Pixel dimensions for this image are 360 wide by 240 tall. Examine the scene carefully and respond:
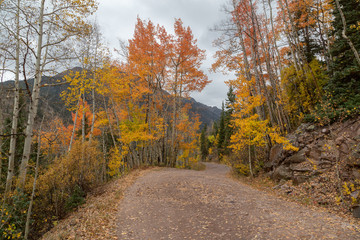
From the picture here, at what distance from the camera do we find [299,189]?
735cm

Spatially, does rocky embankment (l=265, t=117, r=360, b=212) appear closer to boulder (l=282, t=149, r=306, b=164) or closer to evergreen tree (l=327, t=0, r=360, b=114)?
boulder (l=282, t=149, r=306, b=164)

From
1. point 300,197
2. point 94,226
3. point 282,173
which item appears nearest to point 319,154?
point 282,173

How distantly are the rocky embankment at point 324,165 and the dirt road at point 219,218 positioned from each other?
3.94 feet

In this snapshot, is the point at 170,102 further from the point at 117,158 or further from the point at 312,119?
the point at 312,119

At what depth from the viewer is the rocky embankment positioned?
5907 mm

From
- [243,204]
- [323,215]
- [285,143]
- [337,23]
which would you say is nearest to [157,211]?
[243,204]

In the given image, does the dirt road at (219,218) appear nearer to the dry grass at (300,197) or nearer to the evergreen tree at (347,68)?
the dry grass at (300,197)

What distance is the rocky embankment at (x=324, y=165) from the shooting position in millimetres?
5907

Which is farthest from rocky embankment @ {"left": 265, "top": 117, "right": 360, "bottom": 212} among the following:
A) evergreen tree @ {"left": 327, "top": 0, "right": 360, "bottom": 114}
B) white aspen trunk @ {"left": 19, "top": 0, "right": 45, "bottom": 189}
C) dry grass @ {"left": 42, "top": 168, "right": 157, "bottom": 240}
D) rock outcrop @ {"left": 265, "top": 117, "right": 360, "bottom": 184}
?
white aspen trunk @ {"left": 19, "top": 0, "right": 45, "bottom": 189}

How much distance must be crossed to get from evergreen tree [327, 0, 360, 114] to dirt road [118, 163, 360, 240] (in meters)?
5.06

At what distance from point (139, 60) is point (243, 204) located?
11558 mm

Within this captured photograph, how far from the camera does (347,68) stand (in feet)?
25.1

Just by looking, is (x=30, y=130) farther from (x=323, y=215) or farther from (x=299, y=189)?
(x=299, y=189)

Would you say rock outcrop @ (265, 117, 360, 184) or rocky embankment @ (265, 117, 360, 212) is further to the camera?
rock outcrop @ (265, 117, 360, 184)
